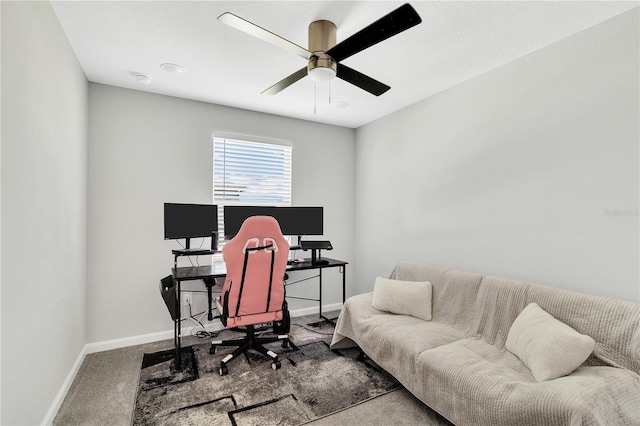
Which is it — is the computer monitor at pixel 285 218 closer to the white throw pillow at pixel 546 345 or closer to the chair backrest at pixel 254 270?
the chair backrest at pixel 254 270

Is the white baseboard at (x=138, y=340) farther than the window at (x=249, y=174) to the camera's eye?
No

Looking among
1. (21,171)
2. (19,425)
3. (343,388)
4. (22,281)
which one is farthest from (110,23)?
(343,388)

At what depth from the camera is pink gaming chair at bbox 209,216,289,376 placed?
2.38m

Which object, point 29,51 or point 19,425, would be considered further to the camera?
point 29,51

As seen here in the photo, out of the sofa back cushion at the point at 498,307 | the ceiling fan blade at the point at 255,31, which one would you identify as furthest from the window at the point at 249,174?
the sofa back cushion at the point at 498,307

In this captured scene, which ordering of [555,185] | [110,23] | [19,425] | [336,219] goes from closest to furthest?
1. [19,425]
2. [110,23]
3. [555,185]
4. [336,219]

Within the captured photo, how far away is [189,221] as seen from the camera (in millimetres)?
3080

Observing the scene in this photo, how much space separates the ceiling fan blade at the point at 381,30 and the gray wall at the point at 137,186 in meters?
2.11

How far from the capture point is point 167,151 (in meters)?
3.28

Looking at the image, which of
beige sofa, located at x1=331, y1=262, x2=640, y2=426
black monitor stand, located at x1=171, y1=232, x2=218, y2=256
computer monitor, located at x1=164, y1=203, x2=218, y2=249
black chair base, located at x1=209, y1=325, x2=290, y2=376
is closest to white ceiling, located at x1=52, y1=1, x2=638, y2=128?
computer monitor, located at x1=164, y1=203, x2=218, y2=249

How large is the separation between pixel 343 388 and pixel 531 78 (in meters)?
2.82

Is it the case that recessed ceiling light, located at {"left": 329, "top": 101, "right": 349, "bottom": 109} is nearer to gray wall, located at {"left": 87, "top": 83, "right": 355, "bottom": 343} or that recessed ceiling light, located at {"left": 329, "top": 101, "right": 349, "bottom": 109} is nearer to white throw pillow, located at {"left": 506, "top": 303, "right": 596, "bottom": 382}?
gray wall, located at {"left": 87, "top": 83, "right": 355, "bottom": 343}

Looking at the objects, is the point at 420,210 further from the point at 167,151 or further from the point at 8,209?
the point at 8,209

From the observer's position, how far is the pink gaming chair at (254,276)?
7.82 feet
